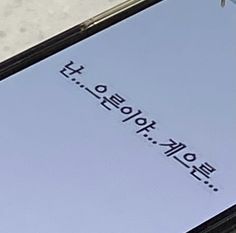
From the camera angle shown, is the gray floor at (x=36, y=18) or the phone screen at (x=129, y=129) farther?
the gray floor at (x=36, y=18)

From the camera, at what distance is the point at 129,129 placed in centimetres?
79

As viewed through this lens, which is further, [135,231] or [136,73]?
[136,73]

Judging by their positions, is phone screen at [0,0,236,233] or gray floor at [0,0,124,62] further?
gray floor at [0,0,124,62]

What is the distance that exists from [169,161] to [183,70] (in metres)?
0.10

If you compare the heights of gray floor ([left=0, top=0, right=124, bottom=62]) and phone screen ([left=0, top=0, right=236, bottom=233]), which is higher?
gray floor ([left=0, top=0, right=124, bottom=62])

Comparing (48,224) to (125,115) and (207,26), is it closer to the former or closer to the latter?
(125,115)

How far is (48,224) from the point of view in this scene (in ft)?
2.40

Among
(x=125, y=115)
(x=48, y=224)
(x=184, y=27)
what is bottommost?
(x=48, y=224)

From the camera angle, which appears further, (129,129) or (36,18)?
(36,18)

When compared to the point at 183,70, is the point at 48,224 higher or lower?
lower

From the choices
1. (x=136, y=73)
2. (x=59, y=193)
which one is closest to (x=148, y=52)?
(x=136, y=73)

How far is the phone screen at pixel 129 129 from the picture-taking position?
2.42 feet

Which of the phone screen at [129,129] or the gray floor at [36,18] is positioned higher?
the gray floor at [36,18]

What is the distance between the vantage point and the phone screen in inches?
29.1
